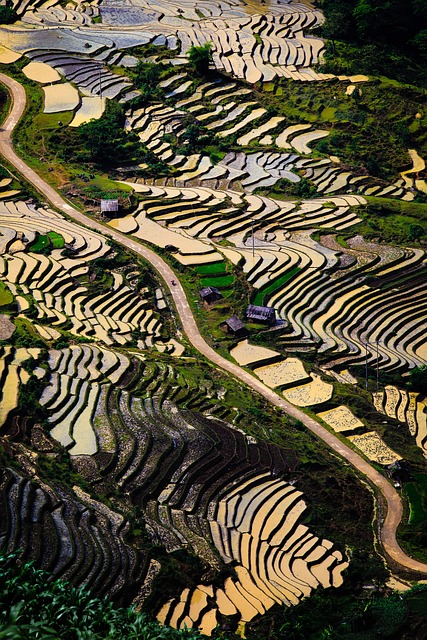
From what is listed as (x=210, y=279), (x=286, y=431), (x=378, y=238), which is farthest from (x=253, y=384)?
(x=378, y=238)

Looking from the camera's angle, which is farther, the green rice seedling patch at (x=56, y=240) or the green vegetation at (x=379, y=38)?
the green vegetation at (x=379, y=38)

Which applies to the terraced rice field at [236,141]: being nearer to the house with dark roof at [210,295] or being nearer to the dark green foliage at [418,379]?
the house with dark roof at [210,295]

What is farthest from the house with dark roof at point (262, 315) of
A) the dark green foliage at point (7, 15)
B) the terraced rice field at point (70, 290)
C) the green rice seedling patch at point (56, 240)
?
the dark green foliage at point (7, 15)

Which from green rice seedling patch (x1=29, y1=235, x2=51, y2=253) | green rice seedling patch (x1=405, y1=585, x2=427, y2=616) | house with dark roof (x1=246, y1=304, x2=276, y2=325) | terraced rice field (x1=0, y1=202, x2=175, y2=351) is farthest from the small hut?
green rice seedling patch (x1=405, y1=585, x2=427, y2=616)

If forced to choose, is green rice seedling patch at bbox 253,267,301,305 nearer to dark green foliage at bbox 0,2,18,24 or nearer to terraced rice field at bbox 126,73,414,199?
terraced rice field at bbox 126,73,414,199

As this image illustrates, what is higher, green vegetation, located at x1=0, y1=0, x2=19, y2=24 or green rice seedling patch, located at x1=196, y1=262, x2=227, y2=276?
green vegetation, located at x1=0, y1=0, x2=19, y2=24

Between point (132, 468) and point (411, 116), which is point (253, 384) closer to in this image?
point (132, 468)

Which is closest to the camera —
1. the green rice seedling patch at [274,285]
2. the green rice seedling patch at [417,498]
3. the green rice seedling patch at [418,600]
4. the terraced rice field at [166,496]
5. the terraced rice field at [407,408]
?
the terraced rice field at [166,496]
